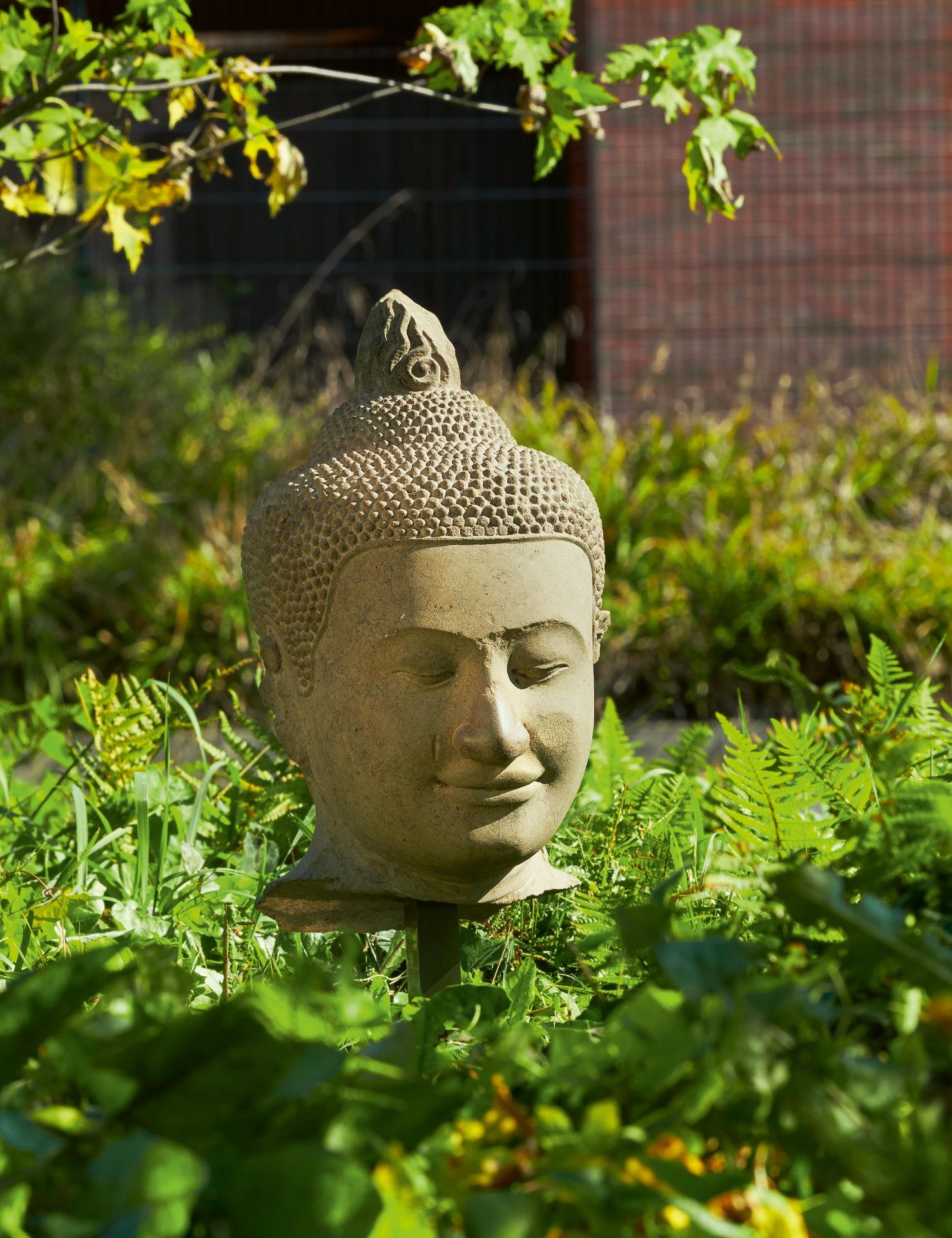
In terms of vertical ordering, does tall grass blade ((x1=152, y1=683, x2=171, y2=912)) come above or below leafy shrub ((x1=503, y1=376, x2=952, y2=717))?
above

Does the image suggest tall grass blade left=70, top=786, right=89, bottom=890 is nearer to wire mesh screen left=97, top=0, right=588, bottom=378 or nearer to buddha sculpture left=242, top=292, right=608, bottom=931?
buddha sculpture left=242, top=292, right=608, bottom=931

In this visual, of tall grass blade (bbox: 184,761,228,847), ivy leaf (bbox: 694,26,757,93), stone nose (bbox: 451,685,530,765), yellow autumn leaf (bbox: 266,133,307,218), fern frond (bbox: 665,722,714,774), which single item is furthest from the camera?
fern frond (bbox: 665,722,714,774)

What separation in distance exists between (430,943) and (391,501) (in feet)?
2.50

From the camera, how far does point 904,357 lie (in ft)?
28.1

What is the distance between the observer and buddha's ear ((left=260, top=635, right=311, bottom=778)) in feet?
8.04

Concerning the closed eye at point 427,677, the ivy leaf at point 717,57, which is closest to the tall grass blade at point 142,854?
the closed eye at point 427,677

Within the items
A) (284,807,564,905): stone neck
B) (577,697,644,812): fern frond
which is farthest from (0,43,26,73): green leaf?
(577,697,644,812): fern frond

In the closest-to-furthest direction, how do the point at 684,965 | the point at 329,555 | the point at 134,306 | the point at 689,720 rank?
the point at 684,965 → the point at 329,555 → the point at 689,720 → the point at 134,306

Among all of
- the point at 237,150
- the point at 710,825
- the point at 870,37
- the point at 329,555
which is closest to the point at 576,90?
the point at 329,555

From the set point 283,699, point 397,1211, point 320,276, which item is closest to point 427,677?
point 283,699

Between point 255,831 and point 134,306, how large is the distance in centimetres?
686

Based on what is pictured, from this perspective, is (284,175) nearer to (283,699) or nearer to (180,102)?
(180,102)

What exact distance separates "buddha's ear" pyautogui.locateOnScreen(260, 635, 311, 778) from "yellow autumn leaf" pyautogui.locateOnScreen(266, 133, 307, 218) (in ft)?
4.04

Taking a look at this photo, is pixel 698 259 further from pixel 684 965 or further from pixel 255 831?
pixel 684 965
